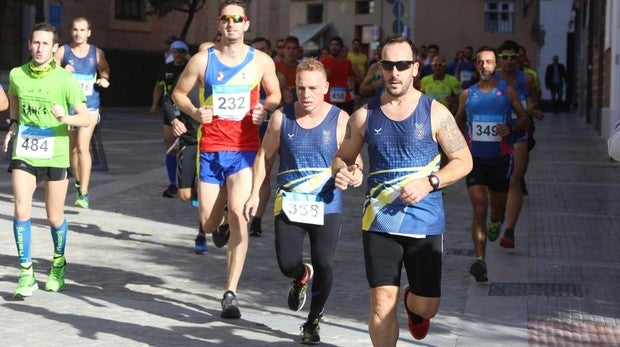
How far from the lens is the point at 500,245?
12336 millimetres

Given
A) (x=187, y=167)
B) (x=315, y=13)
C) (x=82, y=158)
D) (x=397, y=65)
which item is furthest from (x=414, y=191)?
(x=315, y=13)

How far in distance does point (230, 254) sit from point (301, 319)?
0.64 meters

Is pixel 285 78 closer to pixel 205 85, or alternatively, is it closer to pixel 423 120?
pixel 205 85

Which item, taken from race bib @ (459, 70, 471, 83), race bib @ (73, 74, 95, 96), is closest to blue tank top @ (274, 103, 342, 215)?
race bib @ (73, 74, 95, 96)

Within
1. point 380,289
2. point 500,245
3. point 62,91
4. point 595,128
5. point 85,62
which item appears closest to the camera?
point 380,289

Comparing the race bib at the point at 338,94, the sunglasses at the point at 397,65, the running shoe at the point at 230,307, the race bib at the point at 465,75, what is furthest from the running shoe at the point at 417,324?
the race bib at the point at 465,75

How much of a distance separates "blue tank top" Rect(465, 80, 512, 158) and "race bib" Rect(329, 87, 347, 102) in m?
8.13

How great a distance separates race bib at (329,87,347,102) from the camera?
19.2 m

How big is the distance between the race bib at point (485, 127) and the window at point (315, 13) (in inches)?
2519

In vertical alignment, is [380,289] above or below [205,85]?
below

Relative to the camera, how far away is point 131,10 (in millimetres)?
43219

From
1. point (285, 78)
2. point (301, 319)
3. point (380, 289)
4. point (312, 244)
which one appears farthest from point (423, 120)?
point (285, 78)

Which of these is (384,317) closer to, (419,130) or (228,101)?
(419,130)

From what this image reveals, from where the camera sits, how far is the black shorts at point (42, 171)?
9328mm
